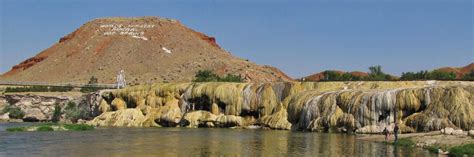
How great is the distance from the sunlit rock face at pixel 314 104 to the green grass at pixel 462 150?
19.7 metres

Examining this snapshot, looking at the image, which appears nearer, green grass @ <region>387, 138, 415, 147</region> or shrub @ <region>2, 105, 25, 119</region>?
green grass @ <region>387, 138, 415, 147</region>

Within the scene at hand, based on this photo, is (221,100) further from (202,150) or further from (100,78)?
(100,78)

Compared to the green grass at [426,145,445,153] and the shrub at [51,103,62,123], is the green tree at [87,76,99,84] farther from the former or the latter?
the green grass at [426,145,445,153]

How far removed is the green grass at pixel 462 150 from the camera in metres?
38.2

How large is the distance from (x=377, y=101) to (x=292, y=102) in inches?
547

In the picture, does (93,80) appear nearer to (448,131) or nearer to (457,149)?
(448,131)

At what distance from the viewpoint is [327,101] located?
2815 inches

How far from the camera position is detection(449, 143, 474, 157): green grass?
38188 millimetres

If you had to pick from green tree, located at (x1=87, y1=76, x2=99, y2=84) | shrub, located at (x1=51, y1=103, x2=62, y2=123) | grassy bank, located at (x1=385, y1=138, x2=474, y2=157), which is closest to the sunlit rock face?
grassy bank, located at (x1=385, y1=138, x2=474, y2=157)

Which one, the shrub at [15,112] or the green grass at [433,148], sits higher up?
the shrub at [15,112]

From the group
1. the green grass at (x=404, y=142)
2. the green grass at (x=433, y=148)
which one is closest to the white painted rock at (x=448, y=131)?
the green grass at (x=404, y=142)

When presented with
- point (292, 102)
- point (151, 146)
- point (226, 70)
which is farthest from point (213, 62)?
point (151, 146)

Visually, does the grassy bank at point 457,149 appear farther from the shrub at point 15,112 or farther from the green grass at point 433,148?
the shrub at point 15,112

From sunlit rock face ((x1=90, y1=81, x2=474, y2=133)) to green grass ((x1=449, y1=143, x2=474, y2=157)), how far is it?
19.7m
